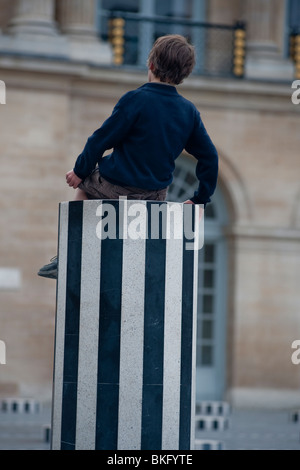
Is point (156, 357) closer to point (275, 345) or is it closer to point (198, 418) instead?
point (198, 418)

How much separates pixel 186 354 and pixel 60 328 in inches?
23.1

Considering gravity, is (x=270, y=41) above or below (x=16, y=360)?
above

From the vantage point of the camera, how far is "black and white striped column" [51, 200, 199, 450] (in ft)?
17.9

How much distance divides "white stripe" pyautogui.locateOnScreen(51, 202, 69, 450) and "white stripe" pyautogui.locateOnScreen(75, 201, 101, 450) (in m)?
0.11

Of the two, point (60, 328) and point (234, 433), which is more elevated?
point (60, 328)

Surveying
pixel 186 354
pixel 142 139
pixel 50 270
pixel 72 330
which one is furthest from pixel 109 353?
pixel 142 139

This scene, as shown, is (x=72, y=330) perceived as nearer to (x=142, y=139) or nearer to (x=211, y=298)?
(x=142, y=139)

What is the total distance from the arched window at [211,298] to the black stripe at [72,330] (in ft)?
42.7

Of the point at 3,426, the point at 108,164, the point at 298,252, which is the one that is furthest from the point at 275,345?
the point at 108,164

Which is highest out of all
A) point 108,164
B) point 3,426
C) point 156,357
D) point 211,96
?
point 211,96

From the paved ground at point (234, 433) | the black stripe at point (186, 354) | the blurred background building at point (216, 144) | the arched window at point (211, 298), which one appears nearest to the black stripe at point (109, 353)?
the black stripe at point (186, 354)

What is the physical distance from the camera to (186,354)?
5574mm

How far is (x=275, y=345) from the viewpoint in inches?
726
